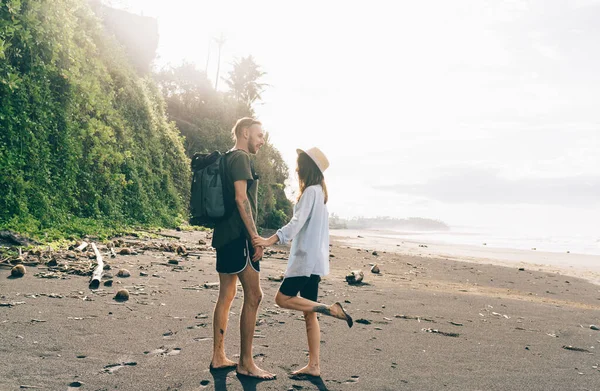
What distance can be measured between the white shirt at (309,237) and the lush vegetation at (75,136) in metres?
7.80

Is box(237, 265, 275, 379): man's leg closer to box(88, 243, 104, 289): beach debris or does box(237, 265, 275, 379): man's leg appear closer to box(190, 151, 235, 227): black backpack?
box(190, 151, 235, 227): black backpack

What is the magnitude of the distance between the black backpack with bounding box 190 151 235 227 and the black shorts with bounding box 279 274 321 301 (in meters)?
0.83

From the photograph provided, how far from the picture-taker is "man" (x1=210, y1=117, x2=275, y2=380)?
157 inches

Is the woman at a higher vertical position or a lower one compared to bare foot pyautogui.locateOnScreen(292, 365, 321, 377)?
higher

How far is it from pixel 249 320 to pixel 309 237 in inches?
35.6


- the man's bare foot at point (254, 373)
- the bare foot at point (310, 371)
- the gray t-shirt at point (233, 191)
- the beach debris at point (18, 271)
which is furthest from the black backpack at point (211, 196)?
the beach debris at point (18, 271)

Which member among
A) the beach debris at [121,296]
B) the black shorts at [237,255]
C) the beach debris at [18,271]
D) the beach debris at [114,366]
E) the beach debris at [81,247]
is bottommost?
the beach debris at [114,366]

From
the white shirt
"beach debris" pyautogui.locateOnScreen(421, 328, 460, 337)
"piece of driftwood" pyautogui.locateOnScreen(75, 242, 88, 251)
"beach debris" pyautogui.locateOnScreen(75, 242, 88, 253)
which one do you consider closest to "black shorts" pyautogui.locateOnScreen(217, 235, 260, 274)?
the white shirt

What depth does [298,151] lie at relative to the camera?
437cm

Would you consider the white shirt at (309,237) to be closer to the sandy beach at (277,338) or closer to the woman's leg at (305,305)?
the woman's leg at (305,305)

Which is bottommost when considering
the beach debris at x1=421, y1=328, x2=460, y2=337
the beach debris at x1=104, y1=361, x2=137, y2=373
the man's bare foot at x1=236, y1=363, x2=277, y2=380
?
the beach debris at x1=104, y1=361, x2=137, y2=373

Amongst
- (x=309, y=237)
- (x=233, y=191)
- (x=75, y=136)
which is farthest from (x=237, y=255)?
(x=75, y=136)

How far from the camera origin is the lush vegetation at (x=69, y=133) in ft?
36.0

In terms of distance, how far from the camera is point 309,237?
4.16 m
